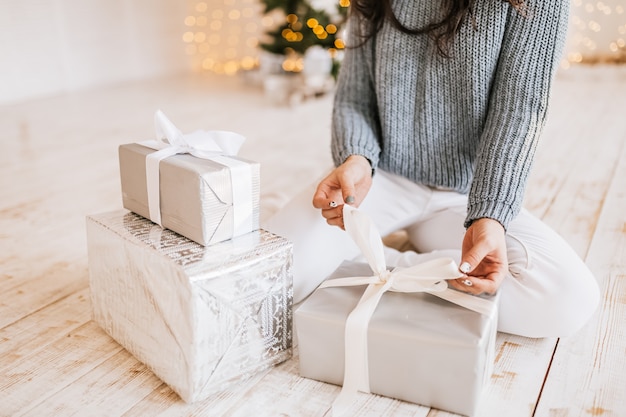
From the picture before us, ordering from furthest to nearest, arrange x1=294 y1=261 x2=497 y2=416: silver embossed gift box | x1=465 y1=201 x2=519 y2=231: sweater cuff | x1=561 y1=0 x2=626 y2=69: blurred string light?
1. x1=561 y1=0 x2=626 y2=69: blurred string light
2. x1=465 y1=201 x2=519 y2=231: sweater cuff
3. x1=294 y1=261 x2=497 y2=416: silver embossed gift box

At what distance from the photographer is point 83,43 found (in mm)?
3287

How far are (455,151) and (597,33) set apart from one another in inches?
123

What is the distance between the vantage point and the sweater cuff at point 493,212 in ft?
3.00

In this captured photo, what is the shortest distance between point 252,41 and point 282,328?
345 cm

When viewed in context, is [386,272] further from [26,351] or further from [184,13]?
[184,13]

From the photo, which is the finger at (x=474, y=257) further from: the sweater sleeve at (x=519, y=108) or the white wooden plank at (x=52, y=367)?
the white wooden plank at (x=52, y=367)

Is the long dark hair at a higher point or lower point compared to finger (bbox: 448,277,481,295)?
higher

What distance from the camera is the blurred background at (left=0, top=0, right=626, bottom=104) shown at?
297 cm

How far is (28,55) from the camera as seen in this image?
301 centimetres

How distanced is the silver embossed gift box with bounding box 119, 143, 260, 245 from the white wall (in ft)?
7.92

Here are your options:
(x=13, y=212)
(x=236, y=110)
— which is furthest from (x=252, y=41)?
(x=13, y=212)

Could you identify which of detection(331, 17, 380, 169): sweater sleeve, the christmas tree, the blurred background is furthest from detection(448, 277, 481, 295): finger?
the christmas tree

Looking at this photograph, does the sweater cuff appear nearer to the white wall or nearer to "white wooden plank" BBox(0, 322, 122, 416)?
"white wooden plank" BBox(0, 322, 122, 416)

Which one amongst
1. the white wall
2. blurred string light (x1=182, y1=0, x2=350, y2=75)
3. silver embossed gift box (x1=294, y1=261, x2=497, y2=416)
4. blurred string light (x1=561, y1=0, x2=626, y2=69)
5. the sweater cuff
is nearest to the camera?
silver embossed gift box (x1=294, y1=261, x2=497, y2=416)
